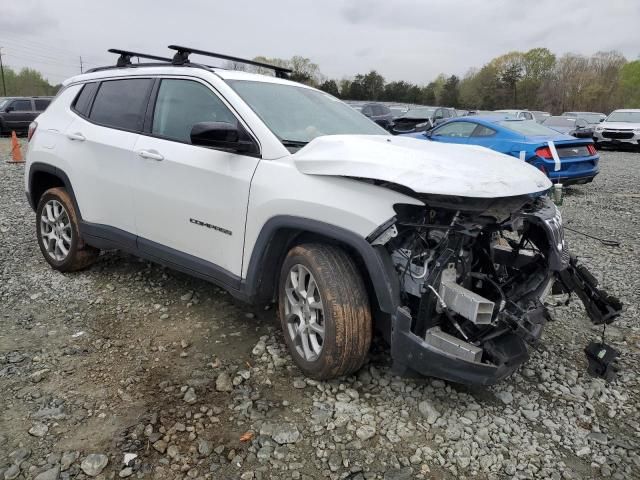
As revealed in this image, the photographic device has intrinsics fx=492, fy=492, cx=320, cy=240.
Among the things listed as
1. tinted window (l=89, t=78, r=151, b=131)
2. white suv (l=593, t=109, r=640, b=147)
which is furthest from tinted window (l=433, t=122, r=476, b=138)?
white suv (l=593, t=109, r=640, b=147)

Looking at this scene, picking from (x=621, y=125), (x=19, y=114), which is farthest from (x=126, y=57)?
(x=621, y=125)

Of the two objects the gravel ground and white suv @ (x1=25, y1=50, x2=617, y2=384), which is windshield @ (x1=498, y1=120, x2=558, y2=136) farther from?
white suv @ (x1=25, y1=50, x2=617, y2=384)

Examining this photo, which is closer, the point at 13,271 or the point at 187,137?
the point at 187,137

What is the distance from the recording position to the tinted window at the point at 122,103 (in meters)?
3.82

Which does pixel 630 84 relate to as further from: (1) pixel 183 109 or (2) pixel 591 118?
(1) pixel 183 109

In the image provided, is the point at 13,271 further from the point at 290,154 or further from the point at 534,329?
the point at 534,329

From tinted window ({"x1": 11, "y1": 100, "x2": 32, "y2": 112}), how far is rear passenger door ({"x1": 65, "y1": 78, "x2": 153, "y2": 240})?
1980 cm

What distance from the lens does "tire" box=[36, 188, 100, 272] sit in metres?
4.38

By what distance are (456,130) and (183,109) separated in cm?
801

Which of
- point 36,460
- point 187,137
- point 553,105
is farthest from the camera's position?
point 553,105

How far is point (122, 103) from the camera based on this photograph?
157 inches

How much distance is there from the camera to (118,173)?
3828mm

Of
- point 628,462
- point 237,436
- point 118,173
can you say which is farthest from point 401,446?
point 118,173

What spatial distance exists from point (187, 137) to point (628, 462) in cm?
324
